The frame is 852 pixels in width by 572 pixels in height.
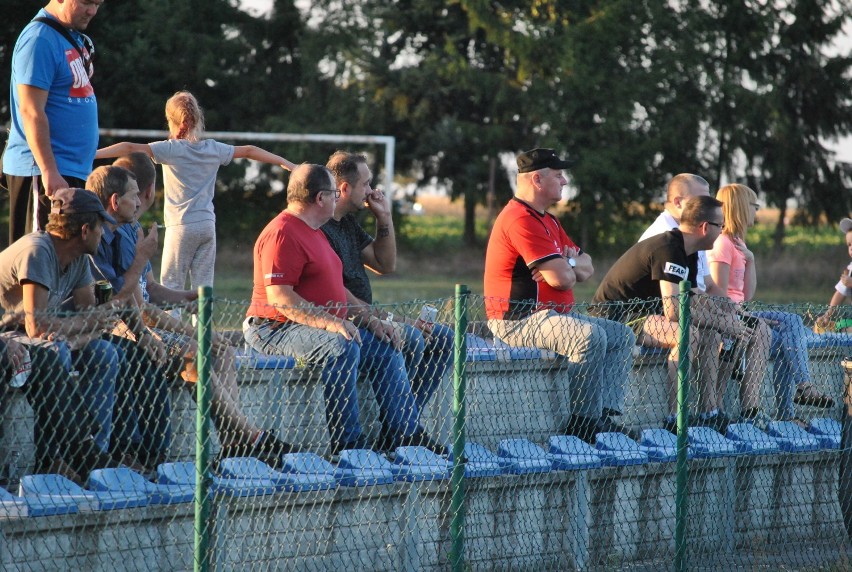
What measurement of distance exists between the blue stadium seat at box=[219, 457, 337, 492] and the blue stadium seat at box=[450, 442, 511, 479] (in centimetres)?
71

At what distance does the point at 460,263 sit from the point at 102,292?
21792 mm

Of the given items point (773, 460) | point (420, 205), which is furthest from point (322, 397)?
point (420, 205)

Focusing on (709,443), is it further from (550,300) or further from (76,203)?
(76,203)

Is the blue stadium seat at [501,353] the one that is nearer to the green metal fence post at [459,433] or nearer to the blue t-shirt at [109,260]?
the green metal fence post at [459,433]

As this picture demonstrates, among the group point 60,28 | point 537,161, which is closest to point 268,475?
point 60,28

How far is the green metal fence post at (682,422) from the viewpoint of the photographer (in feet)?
18.7

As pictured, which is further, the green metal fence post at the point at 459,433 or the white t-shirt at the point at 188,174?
the white t-shirt at the point at 188,174

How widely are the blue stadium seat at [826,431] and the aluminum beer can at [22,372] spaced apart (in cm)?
446

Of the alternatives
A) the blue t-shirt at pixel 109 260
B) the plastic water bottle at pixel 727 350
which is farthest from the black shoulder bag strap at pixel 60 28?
the plastic water bottle at pixel 727 350

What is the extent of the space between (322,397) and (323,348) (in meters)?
0.27

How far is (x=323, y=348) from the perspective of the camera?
551cm

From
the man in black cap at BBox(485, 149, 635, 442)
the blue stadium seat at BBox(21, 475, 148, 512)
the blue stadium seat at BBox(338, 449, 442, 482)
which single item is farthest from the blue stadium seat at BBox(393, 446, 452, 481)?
the blue stadium seat at BBox(21, 475, 148, 512)

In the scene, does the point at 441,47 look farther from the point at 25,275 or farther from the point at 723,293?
the point at 25,275

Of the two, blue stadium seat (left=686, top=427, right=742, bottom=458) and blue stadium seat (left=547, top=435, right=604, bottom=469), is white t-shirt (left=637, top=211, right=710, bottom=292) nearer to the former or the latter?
blue stadium seat (left=686, top=427, right=742, bottom=458)
